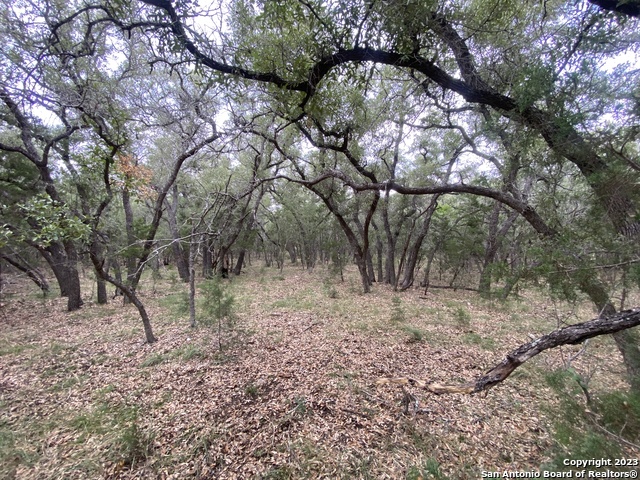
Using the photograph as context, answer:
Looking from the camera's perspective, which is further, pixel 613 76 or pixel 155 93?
pixel 155 93

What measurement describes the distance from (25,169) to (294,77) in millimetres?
9606

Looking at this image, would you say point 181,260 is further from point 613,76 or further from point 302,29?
point 613,76

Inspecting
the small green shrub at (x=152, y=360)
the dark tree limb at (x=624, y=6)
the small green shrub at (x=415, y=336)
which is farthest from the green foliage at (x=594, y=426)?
the small green shrub at (x=152, y=360)

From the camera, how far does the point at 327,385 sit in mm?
3512

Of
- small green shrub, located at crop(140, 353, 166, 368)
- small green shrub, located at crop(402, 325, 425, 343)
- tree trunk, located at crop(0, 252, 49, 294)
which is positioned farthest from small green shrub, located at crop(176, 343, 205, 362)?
tree trunk, located at crop(0, 252, 49, 294)

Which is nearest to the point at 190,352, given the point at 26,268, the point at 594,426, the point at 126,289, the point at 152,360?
the point at 152,360

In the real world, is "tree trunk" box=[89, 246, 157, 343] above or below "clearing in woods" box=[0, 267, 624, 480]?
above

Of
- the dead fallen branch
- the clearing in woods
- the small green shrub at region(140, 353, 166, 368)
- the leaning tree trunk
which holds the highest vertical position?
the leaning tree trunk

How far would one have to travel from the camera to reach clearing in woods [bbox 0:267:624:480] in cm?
243

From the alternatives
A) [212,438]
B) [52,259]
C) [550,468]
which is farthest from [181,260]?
[550,468]

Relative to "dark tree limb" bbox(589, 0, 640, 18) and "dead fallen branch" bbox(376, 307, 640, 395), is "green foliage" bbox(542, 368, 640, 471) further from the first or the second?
"dark tree limb" bbox(589, 0, 640, 18)

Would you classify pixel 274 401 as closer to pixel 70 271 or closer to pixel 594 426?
pixel 594 426

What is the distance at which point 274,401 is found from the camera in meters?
3.22

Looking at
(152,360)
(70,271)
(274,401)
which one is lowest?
(274,401)
